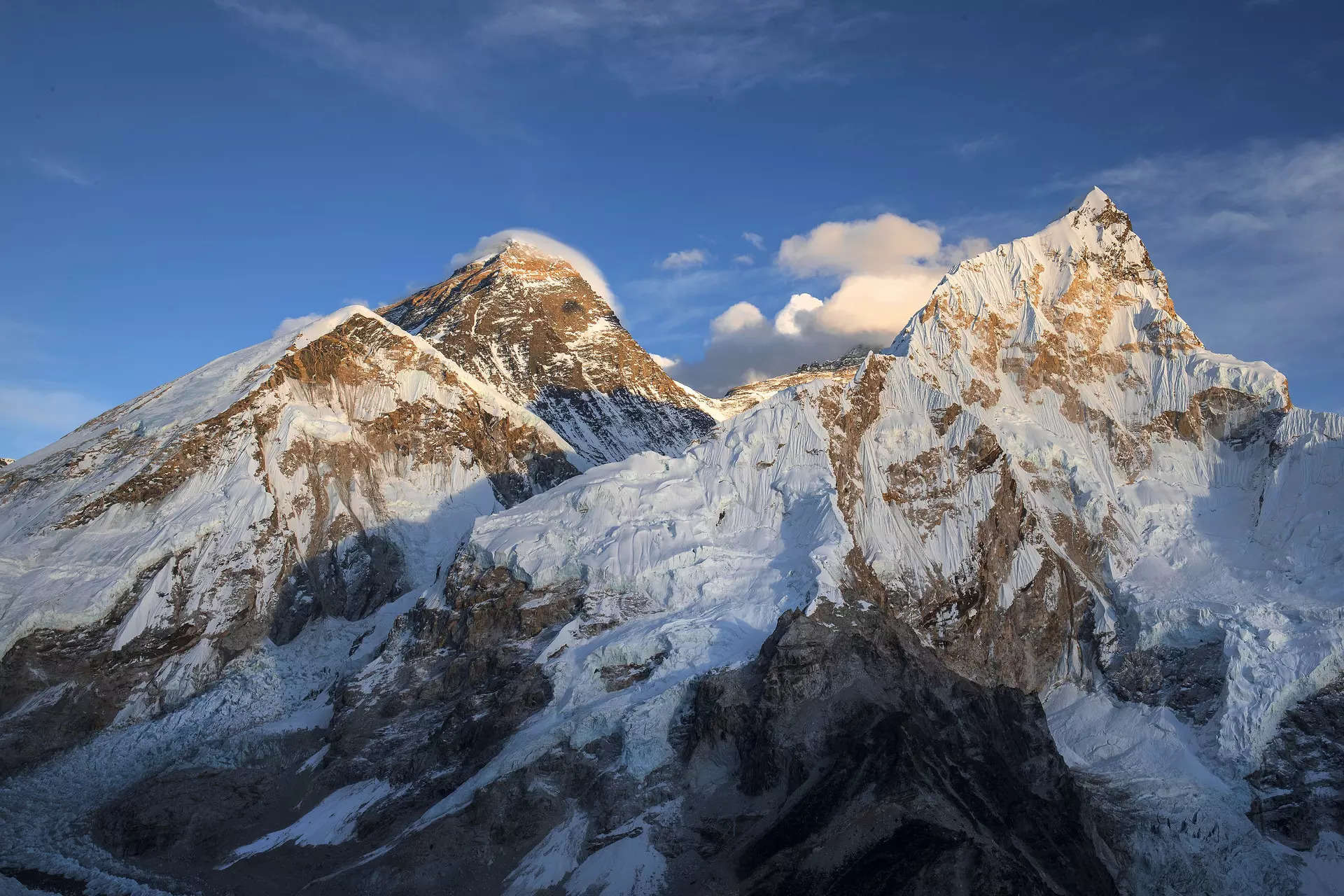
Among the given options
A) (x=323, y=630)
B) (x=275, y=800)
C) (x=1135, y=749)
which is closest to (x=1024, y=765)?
(x=1135, y=749)

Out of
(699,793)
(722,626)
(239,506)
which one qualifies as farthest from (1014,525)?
(239,506)

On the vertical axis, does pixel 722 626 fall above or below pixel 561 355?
below

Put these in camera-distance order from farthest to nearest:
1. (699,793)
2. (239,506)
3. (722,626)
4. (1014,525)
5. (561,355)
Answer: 1. (561,355)
2. (239,506)
3. (1014,525)
4. (722,626)
5. (699,793)

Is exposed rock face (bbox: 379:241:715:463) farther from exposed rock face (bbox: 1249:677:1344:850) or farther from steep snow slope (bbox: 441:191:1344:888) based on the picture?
exposed rock face (bbox: 1249:677:1344:850)

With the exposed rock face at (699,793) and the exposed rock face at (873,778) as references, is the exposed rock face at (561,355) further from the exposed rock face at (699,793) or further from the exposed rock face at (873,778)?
the exposed rock face at (873,778)

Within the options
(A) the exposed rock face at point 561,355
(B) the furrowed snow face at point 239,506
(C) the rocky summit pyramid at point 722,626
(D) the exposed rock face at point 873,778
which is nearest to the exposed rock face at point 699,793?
(D) the exposed rock face at point 873,778

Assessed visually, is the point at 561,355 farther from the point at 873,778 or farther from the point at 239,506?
the point at 873,778
